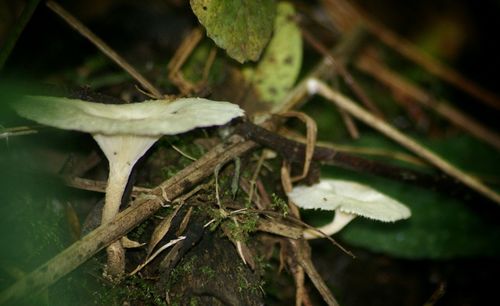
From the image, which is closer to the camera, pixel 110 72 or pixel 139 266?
pixel 139 266

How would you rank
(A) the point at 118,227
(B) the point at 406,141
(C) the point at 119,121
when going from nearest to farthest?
(C) the point at 119,121
(A) the point at 118,227
(B) the point at 406,141

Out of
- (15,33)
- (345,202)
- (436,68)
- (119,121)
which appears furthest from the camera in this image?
(436,68)

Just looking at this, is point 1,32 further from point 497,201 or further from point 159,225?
point 497,201

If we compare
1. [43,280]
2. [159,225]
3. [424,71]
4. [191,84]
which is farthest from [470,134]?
[43,280]

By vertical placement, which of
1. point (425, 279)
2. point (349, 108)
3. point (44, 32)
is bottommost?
point (425, 279)

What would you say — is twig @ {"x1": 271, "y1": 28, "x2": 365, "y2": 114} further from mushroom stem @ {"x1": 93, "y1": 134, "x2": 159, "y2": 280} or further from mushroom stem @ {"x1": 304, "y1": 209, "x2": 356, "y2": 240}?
mushroom stem @ {"x1": 93, "y1": 134, "x2": 159, "y2": 280}

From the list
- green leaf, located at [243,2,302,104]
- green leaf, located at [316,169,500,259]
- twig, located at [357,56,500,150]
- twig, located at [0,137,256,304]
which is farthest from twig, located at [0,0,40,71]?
twig, located at [357,56,500,150]

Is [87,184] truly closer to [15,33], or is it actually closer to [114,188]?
[114,188]

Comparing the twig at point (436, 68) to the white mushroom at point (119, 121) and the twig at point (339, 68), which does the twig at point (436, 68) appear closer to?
the twig at point (339, 68)

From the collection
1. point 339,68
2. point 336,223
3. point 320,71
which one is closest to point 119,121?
point 336,223
